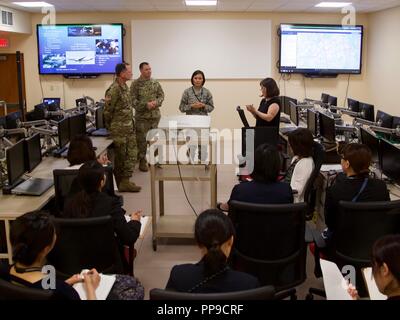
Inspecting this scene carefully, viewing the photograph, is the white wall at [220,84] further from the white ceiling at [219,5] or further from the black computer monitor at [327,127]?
the black computer monitor at [327,127]

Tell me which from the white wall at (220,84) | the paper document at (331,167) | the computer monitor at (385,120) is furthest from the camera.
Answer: the white wall at (220,84)

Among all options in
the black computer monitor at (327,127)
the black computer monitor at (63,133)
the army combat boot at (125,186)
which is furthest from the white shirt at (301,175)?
the army combat boot at (125,186)

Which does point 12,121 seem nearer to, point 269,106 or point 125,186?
point 125,186

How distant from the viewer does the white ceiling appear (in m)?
7.24

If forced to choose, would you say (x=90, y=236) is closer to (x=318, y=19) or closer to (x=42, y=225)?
(x=42, y=225)

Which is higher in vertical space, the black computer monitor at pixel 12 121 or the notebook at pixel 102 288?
the black computer monitor at pixel 12 121

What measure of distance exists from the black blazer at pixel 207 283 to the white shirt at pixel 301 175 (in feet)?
5.82

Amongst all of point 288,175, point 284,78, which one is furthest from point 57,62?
point 288,175

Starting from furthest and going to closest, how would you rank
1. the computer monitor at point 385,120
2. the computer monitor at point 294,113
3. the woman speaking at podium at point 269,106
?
1. the computer monitor at point 294,113
2. the woman speaking at podium at point 269,106
3. the computer monitor at point 385,120

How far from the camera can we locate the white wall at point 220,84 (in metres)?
8.59

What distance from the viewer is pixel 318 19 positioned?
8.62 m
